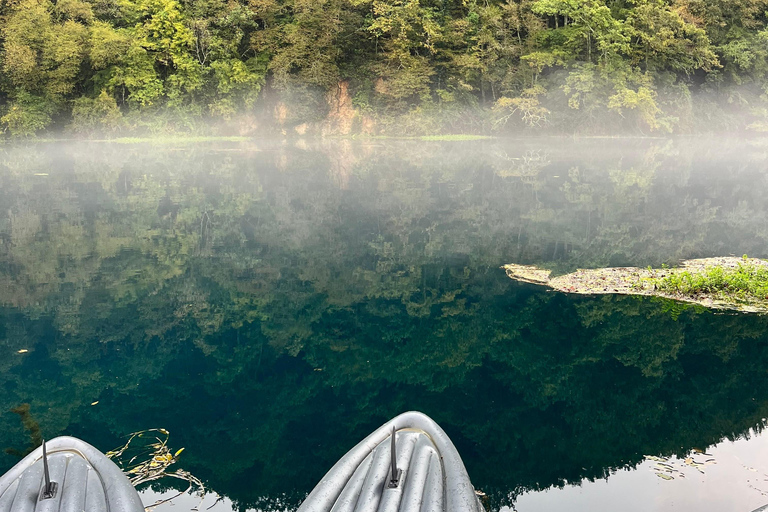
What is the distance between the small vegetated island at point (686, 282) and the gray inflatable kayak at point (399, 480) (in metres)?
5.43

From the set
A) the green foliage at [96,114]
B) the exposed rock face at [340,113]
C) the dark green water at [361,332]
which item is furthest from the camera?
the exposed rock face at [340,113]

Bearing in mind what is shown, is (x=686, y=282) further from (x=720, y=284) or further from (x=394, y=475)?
(x=394, y=475)

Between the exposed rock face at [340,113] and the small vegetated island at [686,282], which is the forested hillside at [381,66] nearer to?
the exposed rock face at [340,113]

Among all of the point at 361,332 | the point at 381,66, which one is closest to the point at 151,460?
the point at 361,332

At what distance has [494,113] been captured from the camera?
30.5 m

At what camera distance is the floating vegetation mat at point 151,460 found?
15.0 feet

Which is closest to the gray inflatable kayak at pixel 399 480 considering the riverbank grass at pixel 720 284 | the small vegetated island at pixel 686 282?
the small vegetated island at pixel 686 282

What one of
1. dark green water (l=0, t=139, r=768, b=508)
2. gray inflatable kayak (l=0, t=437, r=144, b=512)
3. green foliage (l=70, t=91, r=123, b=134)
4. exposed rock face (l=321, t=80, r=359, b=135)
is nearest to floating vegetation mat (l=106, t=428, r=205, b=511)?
dark green water (l=0, t=139, r=768, b=508)

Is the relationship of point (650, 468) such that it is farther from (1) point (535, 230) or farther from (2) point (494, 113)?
(2) point (494, 113)

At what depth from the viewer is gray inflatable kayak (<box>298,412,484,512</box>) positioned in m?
3.14

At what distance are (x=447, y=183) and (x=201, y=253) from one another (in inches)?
330

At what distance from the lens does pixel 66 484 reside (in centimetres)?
330

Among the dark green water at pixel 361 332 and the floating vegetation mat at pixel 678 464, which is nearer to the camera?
the floating vegetation mat at pixel 678 464

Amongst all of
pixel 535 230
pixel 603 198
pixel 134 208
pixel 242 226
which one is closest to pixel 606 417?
pixel 535 230
